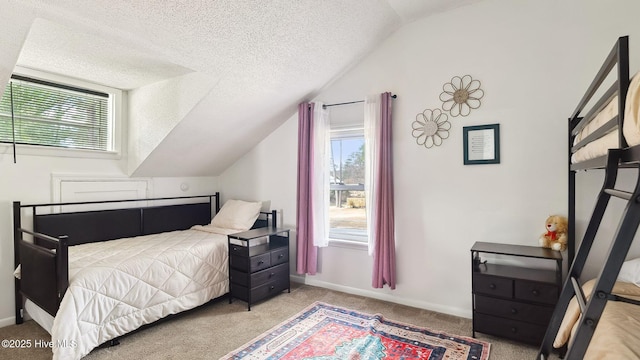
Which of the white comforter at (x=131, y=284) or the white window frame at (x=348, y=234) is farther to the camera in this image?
the white window frame at (x=348, y=234)

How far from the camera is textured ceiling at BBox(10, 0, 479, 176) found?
6.88ft

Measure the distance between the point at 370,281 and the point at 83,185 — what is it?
9.79ft

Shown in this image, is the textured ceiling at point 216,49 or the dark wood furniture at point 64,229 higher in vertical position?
the textured ceiling at point 216,49

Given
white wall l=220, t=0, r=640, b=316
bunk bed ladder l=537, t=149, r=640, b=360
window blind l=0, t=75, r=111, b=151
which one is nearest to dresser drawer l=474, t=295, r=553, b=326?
white wall l=220, t=0, r=640, b=316

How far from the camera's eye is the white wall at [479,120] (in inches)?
97.7

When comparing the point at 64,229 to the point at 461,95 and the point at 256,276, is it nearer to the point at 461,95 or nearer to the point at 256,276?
the point at 256,276

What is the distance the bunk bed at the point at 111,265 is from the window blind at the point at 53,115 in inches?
24.4

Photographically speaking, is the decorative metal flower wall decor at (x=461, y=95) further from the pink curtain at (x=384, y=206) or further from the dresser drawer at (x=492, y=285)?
the dresser drawer at (x=492, y=285)

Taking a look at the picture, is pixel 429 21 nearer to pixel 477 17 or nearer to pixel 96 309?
pixel 477 17

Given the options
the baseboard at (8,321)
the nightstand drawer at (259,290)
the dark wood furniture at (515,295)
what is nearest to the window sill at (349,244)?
the nightstand drawer at (259,290)

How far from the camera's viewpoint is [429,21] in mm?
3043

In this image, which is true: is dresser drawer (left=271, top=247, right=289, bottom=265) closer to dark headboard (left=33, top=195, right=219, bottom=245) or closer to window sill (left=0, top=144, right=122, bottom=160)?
dark headboard (left=33, top=195, right=219, bottom=245)

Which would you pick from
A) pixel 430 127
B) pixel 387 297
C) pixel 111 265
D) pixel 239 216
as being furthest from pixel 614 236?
pixel 239 216

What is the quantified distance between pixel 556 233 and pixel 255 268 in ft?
8.21
